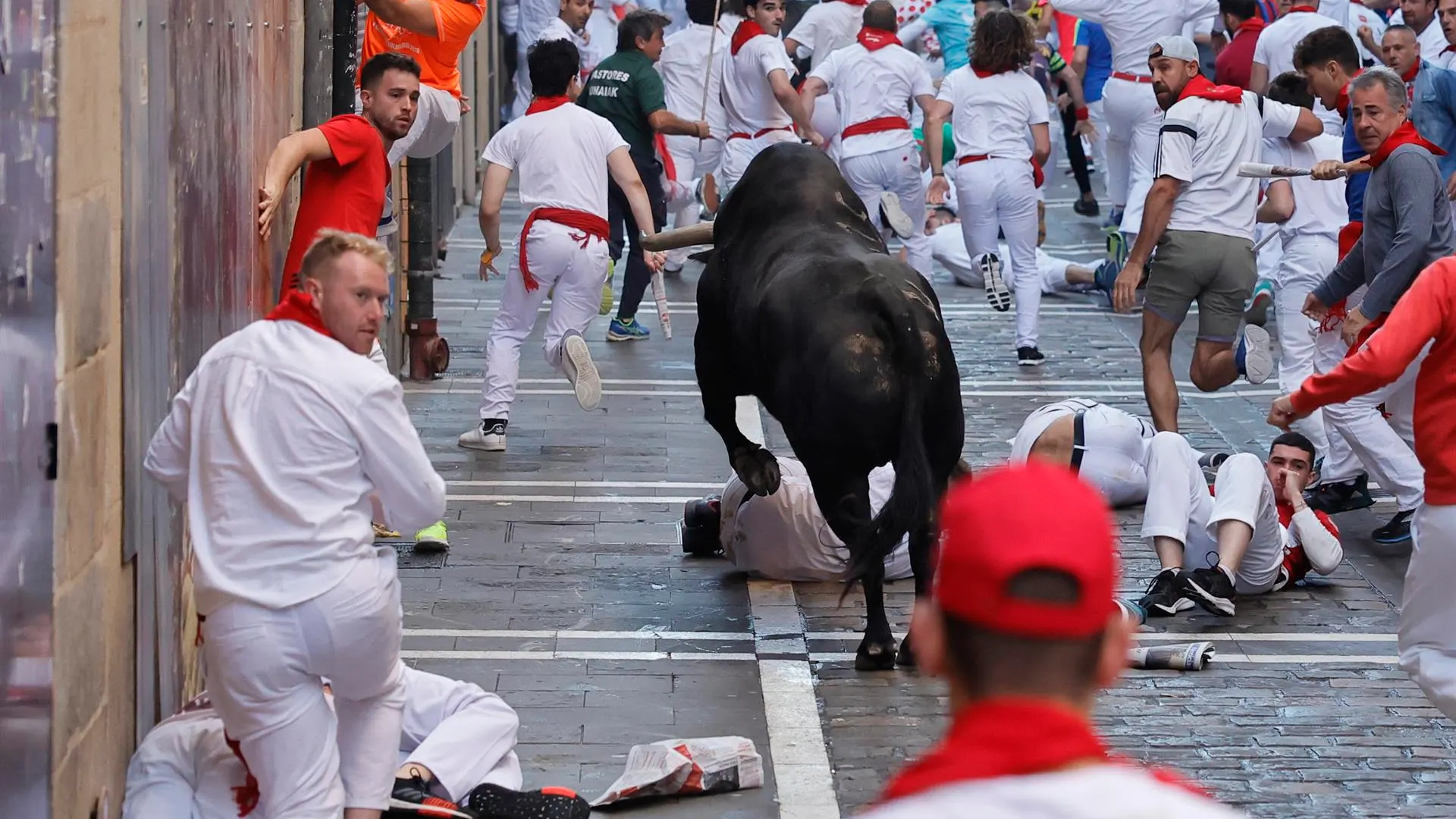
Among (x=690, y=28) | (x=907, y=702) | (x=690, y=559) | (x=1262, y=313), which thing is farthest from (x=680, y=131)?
(x=907, y=702)

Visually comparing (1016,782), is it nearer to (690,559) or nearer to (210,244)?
(210,244)

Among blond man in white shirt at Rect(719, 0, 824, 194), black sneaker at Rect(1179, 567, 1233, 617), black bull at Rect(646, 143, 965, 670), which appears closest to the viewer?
black bull at Rect(646, 143, 965, 670)

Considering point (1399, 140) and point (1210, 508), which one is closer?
point (1210, 508)

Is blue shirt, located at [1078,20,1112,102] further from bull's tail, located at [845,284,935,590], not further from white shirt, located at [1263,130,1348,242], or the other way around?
bull's tail, located at [845,284,935,590]

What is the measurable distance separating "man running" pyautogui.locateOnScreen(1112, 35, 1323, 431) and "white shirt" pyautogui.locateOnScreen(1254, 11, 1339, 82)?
356 centimetres

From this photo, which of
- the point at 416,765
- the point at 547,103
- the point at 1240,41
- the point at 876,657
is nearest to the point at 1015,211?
the point at 1240,41

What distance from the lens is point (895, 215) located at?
12.2 m

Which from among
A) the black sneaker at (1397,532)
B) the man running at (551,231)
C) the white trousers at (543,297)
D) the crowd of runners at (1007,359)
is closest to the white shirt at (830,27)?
the crowd of runners at (1007,359)

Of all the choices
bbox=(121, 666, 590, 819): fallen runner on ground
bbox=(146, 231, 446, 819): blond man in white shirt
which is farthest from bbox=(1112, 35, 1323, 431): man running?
bbox=(146, 231, 446, 819): blond man in white shirt

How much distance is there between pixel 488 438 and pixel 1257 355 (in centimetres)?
422

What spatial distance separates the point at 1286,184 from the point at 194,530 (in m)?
7.94

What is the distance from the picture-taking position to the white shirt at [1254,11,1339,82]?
1389cm

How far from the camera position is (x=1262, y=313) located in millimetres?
13625

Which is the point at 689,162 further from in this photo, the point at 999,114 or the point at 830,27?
the point at 999,114
